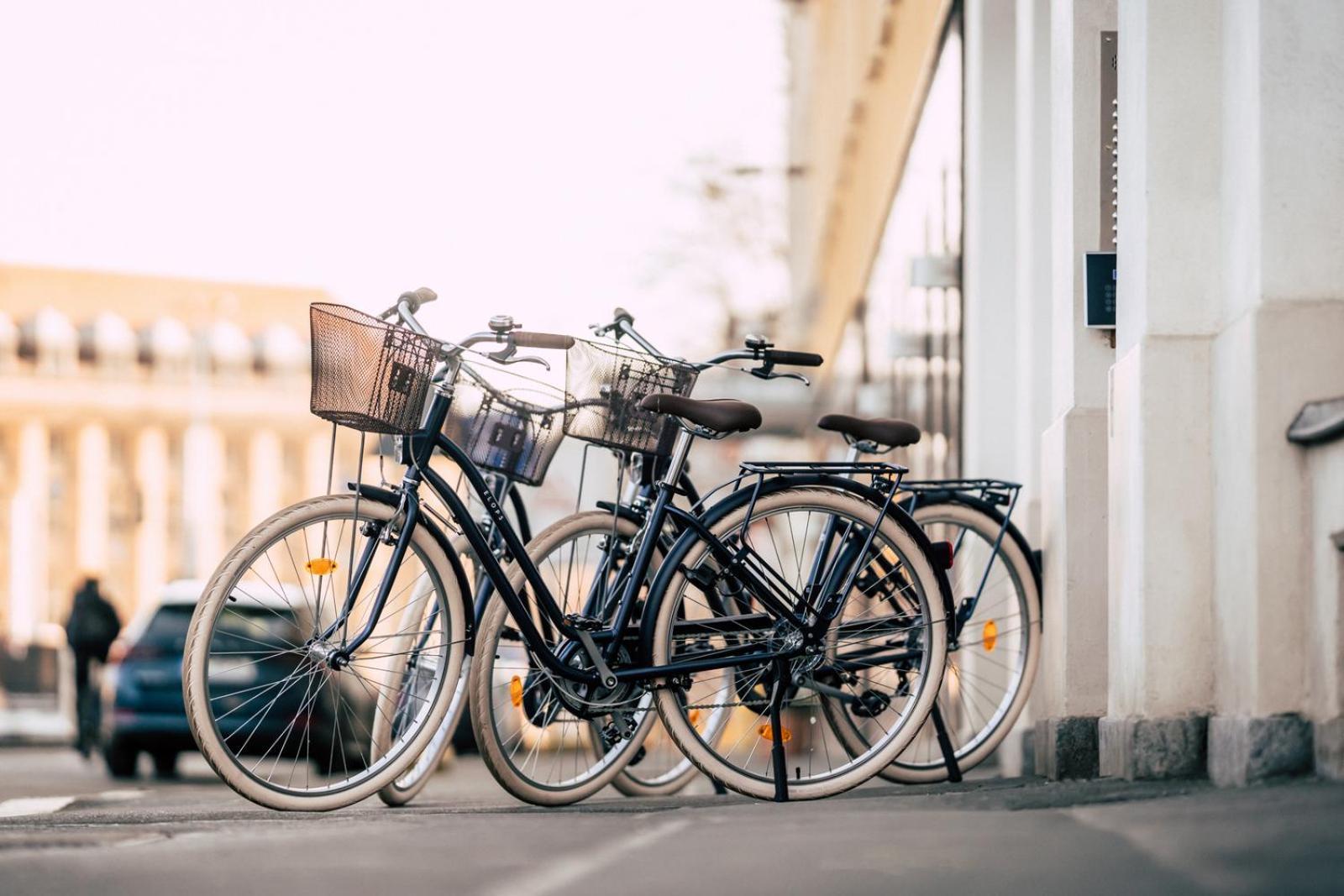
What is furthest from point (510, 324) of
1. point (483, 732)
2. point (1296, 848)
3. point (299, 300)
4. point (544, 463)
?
point (299, 300)

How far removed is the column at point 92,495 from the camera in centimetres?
8375

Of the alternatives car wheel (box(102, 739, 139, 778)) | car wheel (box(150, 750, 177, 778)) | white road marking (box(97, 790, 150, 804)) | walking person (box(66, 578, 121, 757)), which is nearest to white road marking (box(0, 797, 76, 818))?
white road marking (box(97, 790, 150, 804))

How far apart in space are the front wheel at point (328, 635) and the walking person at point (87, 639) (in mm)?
11960

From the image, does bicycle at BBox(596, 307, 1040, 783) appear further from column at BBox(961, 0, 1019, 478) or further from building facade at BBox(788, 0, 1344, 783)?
column at BBox(961, 0, 1019, 478)

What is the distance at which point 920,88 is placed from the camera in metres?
10.8

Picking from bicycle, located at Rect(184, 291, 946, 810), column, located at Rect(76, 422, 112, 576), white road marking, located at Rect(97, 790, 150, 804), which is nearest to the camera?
bicycle, located at Rect(184, 291, 946, 810)

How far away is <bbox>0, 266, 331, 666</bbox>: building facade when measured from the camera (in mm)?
83750

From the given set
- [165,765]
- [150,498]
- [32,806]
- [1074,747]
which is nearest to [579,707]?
[1074,747]

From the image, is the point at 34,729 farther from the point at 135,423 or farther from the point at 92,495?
the point at 135,423

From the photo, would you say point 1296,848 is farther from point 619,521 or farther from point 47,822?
point 47,822

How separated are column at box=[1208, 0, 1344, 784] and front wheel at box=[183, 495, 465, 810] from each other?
6.17 feet

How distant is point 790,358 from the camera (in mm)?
5516

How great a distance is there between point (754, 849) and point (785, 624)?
143cm

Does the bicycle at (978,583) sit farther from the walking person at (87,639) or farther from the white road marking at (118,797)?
the walking person at (87,639)
